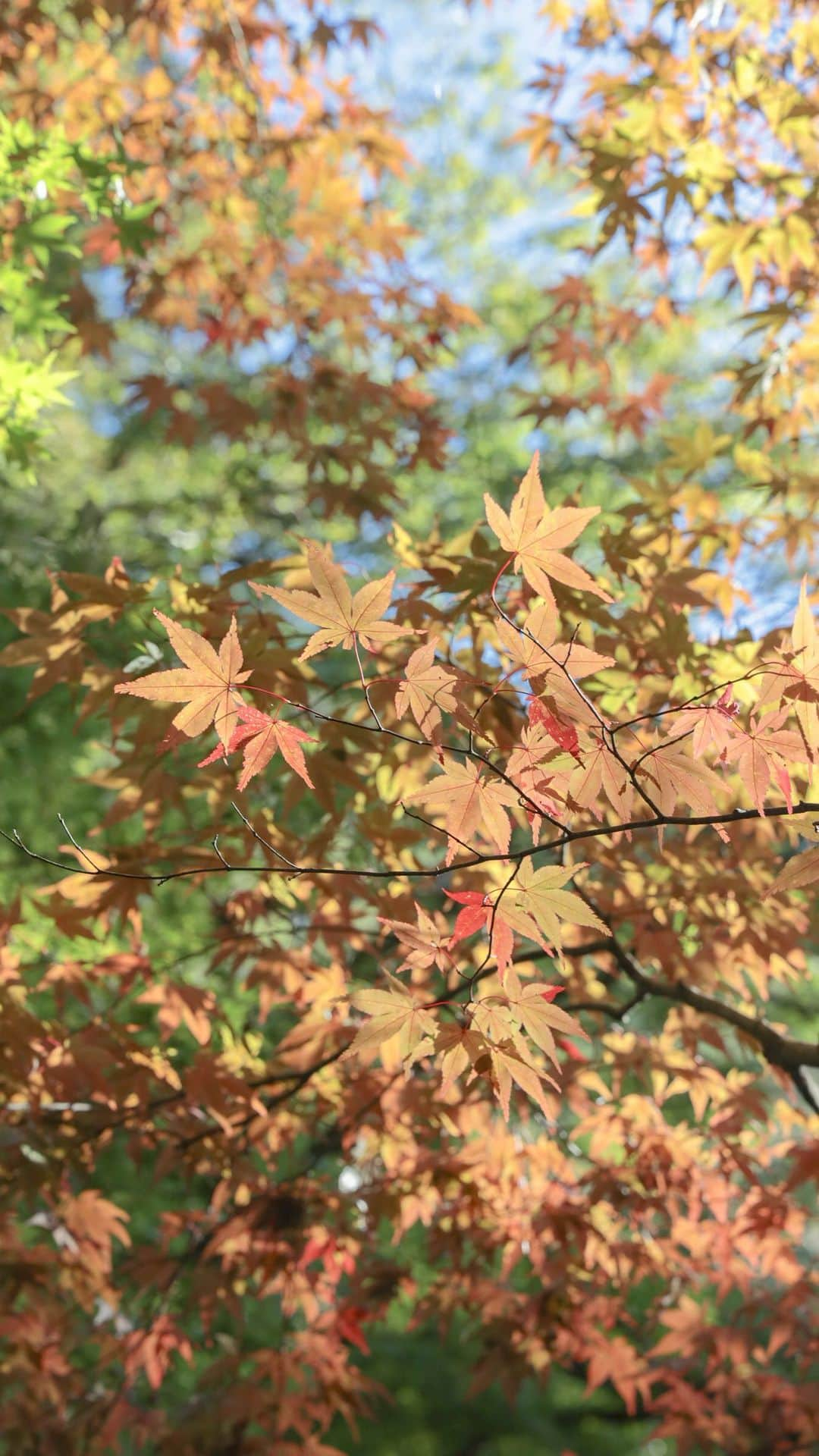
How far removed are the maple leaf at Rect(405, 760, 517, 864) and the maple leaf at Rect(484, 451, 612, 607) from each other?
19 centimetres

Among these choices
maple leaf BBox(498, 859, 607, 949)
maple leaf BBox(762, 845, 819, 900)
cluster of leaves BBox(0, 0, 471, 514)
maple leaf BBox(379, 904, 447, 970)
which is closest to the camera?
maple leaf BBox(762, 845, 819, 900)

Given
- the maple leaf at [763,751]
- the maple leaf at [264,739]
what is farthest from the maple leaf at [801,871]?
the maple leaf at [264,739]

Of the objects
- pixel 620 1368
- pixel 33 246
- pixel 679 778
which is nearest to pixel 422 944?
pixel 679 778

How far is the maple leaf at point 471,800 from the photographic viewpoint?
110 cm

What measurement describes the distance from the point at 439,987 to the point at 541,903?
1366 mm

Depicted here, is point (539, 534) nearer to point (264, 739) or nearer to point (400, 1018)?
point (264, 739)

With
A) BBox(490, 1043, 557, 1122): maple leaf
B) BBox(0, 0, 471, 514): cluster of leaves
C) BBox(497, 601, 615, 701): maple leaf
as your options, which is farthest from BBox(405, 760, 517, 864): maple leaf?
BBox(0, 0, 471, 514): cluster of leaves

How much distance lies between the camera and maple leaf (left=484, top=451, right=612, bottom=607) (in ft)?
3.51

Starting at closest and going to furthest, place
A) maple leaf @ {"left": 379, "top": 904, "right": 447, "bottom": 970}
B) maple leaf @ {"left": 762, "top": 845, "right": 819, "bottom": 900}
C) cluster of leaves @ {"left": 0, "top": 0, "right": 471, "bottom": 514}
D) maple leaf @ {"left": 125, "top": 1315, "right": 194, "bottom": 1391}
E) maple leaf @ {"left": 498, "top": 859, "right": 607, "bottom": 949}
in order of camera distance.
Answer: maple leaf @ {"left": 762, "top": 845, "right": 819, "bottom": 900}, maple leaf @ {"left": 498, "top": 859, "right": 607, "bottom": 949}, maple leaf @ {"left": 379, "top": 904, "right": 447, "bottom": 970}, maple leaf @ {"left": 125, "top": 1315, "right": 194, "bottom": 1391}, cluster of leaves @ {"left": 0, "top": 0, "right": 471, "bottom": 514}

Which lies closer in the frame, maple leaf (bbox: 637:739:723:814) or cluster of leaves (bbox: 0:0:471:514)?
maple leaf (bbox: 637:739:723:814)

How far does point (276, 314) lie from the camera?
4219mm

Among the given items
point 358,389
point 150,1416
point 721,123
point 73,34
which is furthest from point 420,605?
point 73,34

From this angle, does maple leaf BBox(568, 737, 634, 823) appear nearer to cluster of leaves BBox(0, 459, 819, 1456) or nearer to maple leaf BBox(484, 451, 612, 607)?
cluster of leaves BBox(0, 459, 819, 1456)

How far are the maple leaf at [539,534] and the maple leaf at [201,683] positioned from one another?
284 mm
